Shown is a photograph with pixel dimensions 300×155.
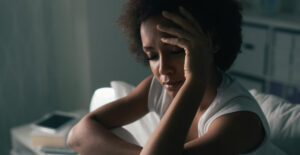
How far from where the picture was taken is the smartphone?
5.77 ft

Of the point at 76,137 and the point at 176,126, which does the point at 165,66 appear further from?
the point at 76,137

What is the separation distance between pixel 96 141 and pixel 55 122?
73cm

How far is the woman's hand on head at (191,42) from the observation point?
0.96 metres

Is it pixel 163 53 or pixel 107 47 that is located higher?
pixel 163 53

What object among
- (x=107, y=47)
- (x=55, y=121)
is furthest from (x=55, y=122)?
(x=107, y=47)

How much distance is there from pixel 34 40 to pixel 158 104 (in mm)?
1270

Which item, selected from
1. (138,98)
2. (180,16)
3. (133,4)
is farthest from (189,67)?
(138,98)

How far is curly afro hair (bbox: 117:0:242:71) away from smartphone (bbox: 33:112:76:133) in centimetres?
73

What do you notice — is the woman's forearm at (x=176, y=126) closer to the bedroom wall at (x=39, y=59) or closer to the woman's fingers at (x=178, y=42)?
the woman's fingers at (x=178, y=42)

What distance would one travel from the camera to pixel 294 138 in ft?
3.90

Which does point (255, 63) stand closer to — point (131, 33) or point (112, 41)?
point (112, 41)

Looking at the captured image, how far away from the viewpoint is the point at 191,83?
3.11 ft

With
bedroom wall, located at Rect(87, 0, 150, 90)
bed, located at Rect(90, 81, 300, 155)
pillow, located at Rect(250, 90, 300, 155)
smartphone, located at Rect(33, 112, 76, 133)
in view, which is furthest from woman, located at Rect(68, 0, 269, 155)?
bedroom wall, located at Rect(87, 0, 150, 90)

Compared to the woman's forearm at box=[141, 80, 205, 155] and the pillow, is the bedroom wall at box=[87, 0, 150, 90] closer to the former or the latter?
the pillow
